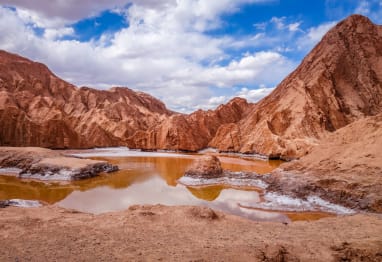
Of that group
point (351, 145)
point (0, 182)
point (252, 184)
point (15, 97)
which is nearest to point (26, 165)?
point (0, 182)

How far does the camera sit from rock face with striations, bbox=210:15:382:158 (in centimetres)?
4659

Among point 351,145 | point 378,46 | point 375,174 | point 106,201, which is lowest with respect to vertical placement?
point 106,201

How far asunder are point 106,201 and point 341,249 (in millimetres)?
13113

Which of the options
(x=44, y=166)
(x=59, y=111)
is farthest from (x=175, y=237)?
(x=59, y=111)

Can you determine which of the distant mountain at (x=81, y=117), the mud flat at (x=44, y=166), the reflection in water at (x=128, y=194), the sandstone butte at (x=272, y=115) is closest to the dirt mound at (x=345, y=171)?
the reflection in water at (x=128, y=194)

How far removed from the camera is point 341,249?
9203mm

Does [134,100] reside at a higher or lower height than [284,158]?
higher

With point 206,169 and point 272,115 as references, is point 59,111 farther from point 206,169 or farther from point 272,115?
point 206,169

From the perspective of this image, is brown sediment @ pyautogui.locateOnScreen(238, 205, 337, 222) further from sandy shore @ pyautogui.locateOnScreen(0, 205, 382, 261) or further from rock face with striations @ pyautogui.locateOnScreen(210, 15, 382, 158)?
rock face with striations @ pyautogui.locateOnScreen(210, 15, 382, 158)

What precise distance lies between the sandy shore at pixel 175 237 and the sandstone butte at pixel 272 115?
29676 mm

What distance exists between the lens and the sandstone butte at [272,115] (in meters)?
47.9

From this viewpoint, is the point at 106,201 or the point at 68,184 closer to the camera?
the point at 106,201

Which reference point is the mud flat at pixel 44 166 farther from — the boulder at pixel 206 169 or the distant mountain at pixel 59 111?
the distant mountain at pixel 59 111

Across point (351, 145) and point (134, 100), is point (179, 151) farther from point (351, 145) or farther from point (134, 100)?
point (134, 100)
